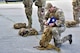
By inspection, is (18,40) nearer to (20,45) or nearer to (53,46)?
(20,45)

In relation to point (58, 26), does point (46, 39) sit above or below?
below

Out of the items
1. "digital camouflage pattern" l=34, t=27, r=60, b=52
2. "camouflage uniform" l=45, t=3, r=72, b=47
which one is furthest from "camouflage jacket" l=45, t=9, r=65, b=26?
"digital camouflage pattern" l=34, t=27, r=60, b=52

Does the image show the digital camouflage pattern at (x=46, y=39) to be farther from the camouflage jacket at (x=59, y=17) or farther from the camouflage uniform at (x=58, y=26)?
the camouflage jacket at (x=59, y=17)

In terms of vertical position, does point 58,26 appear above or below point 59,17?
below

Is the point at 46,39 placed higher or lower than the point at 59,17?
lower

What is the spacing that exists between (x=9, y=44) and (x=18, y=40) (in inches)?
23.7

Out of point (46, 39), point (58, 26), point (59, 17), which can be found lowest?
point (46, 39)

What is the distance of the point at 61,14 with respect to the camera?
27.8ft

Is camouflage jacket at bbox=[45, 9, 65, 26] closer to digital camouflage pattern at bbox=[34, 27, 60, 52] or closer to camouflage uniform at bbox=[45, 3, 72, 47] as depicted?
camouflage uniform at bbox=[45, 3, 72, 47]

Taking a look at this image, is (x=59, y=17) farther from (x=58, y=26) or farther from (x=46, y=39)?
(x=46, y=39)

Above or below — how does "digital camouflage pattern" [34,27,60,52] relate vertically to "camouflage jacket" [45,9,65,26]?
below

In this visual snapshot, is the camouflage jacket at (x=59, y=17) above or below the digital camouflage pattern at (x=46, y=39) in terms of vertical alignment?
above

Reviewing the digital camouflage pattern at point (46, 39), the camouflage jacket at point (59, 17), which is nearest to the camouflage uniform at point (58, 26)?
the camouflage jacket at point (59, 17)

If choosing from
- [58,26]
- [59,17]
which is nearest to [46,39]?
[58,26]
